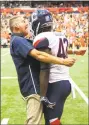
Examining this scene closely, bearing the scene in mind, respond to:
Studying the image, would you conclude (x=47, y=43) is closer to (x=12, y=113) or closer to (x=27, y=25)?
(x=27, y=25)

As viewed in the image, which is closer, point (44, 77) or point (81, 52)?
point (44, 77)

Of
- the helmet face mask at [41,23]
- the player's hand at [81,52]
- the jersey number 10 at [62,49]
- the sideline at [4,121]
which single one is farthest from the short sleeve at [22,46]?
the sideline at [4,121]

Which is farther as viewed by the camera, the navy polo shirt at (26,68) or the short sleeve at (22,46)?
the navy polo shirt at (26,68)

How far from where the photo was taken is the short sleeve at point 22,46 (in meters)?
4.80

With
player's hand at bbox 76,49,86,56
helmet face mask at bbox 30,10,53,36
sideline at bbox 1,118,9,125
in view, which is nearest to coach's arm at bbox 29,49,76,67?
helmet face mask at bbox 30,10,53,36

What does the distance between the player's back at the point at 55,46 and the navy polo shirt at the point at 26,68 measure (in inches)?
6.7

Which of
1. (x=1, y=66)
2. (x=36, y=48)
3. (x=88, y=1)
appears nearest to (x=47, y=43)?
(x=36, y=48)

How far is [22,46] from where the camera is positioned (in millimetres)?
4844

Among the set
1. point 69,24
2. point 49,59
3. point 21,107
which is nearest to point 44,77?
point 49,59

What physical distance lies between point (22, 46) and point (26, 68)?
268 mm

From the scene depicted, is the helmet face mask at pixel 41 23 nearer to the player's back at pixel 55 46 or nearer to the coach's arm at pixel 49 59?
the player's back at pixel 55 46

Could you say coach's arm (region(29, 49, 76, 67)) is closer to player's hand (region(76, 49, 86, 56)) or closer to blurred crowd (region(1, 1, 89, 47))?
player's hand (region(76, 49, 86, 56))

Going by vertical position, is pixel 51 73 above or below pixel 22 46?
below

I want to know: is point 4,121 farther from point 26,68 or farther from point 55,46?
point 55,46
